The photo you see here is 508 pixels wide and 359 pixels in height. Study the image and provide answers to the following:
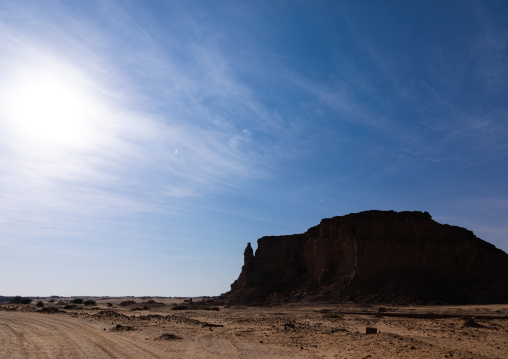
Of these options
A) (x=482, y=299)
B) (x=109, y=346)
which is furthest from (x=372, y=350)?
(x=482, y=299)

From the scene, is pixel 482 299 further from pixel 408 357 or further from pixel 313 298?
pixel 408 357

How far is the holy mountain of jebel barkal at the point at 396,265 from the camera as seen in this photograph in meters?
50.2

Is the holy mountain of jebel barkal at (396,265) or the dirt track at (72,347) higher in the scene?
the holy mountain of jebel barkal at (396,265)

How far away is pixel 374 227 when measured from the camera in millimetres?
60812

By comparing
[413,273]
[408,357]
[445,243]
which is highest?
[445,243]

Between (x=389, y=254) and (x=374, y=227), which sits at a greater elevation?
(x=374, y=227)

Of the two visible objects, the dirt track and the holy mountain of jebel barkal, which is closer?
the dirt track

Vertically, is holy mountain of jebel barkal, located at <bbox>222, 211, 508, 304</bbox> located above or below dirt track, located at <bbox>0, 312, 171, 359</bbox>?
above

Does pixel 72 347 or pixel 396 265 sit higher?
pixel 396 265

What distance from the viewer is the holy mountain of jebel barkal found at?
50.2 metres

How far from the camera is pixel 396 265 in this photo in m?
55.9

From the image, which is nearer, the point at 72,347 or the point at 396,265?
the point at 72,347

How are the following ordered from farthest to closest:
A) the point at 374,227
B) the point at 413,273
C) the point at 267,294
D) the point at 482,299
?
the point at 267,294
the point at 374,227
the point at 413,273
the point at 482,299

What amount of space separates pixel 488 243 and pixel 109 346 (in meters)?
64.9
